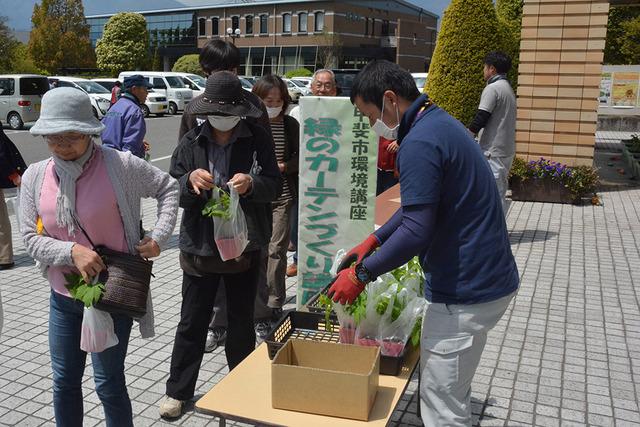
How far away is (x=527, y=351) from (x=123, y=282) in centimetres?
318

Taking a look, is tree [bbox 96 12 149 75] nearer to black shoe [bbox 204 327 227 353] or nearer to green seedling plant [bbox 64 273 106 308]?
black shoe [bbox 204 327 227 353]

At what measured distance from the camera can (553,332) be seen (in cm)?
487

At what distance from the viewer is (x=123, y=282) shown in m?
2.56

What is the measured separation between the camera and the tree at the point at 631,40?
21.4m

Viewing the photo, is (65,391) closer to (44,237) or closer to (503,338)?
(44,237)

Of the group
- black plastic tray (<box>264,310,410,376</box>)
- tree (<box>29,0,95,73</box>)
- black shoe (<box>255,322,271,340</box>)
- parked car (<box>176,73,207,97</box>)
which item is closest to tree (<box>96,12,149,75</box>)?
tree (<box>29,0,95,73</box>)

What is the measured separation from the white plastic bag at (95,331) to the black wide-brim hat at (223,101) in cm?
118

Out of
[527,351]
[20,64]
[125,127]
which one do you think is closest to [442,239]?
[527,351]

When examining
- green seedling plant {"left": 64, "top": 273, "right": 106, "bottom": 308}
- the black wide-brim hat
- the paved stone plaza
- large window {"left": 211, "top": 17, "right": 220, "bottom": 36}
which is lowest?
the paved stone plaza

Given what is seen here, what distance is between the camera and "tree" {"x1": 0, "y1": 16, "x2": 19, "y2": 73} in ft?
116

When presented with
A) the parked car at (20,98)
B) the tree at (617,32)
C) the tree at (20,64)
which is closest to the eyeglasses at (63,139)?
the parked car at (20,98)

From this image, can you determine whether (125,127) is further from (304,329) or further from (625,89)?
(625,89)


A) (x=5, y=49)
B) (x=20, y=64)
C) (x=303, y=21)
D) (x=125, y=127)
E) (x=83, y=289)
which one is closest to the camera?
(x=83, y=289)

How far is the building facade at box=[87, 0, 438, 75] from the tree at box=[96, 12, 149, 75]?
692 cm
